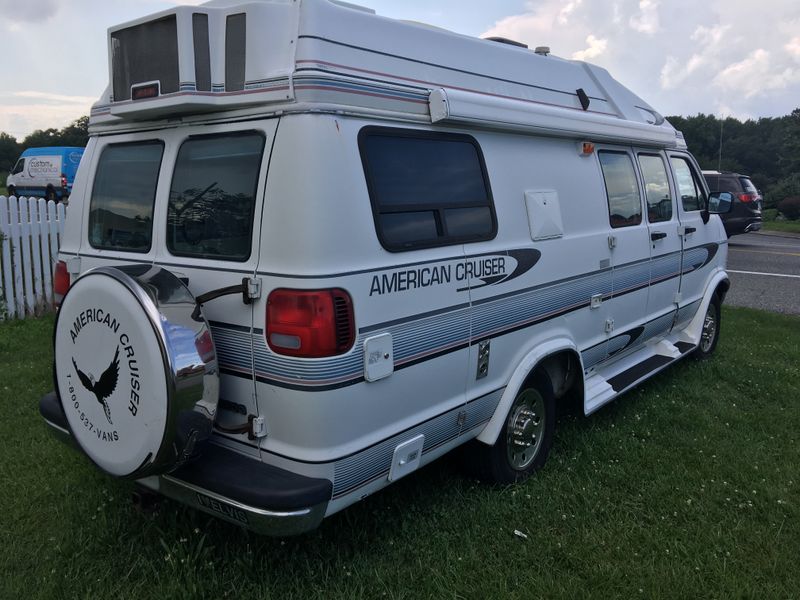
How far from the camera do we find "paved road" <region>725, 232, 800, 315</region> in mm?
10085

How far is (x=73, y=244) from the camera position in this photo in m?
3.78

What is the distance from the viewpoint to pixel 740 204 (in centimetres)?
1645

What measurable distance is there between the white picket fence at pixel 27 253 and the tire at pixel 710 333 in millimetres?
7046

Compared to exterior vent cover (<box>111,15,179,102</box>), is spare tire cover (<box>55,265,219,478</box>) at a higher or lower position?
lower

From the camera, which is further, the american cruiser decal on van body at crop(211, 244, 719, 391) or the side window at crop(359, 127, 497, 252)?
the side window at crop(359, 127, 497, 252)

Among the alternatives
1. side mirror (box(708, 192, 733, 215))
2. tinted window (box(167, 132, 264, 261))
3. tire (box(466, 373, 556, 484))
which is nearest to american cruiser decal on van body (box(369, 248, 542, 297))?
tinted window (box(167, 132, 264, 261))

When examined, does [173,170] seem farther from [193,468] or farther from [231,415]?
[193,468]

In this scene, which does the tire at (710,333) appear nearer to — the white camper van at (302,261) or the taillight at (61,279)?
the white camper van at (302,261)

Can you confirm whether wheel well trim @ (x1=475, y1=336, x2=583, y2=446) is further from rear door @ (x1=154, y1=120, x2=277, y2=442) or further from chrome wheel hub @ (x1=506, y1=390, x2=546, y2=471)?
rear door @ (x1=154, y1=120, x2=277, y2=442)

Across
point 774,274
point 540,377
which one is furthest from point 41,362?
point 774,274

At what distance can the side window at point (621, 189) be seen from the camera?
465cm

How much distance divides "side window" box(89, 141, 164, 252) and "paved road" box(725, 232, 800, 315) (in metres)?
9.08

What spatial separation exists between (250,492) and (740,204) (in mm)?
16977

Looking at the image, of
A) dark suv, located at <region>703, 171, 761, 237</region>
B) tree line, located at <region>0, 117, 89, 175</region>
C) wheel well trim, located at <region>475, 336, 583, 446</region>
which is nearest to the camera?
wheel well trim, located at <region>475, 336, 583, 446</region>
